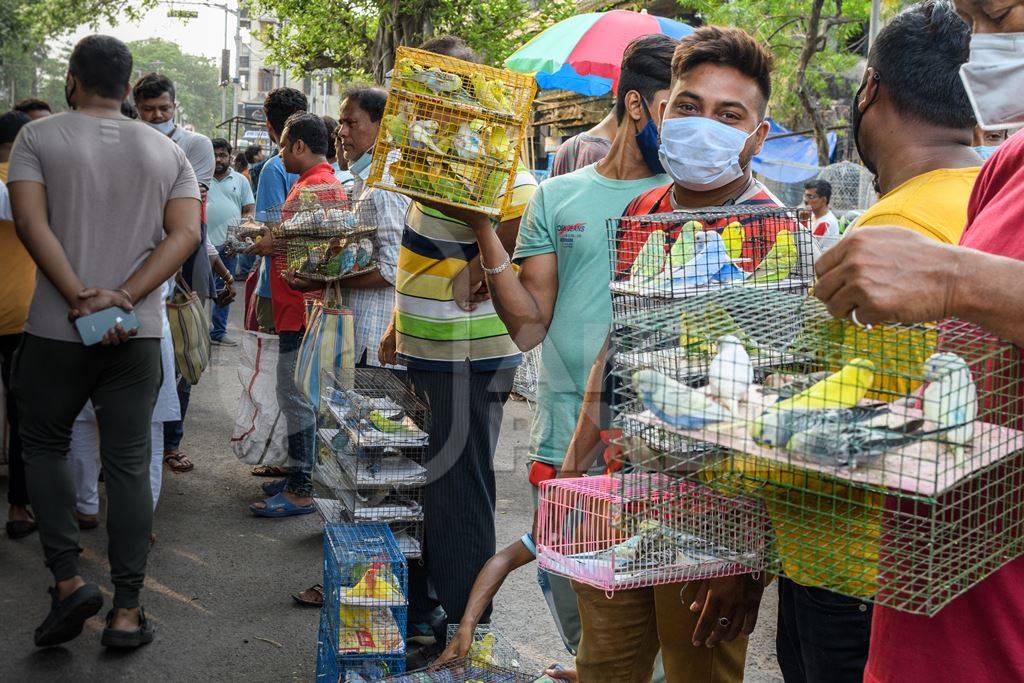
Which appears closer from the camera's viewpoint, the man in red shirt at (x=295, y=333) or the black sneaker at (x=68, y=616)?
the black sneaker at (x=68, y=616)

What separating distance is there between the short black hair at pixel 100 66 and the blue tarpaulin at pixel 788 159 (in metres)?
15.9

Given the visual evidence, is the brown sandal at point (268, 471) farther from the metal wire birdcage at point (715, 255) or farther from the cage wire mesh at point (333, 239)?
the metal wire birdcage at point (715, 255)

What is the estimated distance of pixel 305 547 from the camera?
530cm

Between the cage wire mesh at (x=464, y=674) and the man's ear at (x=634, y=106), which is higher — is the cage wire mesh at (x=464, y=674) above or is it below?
below

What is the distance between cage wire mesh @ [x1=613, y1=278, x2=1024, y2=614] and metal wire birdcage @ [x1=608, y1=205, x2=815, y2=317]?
1.19 feet

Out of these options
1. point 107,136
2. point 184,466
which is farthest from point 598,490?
point 184,466

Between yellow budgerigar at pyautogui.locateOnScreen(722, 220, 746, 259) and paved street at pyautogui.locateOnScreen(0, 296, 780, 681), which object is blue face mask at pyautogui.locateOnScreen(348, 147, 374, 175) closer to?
paved street at pyautogui.locateOnScreen(0, 296, 780, 681)

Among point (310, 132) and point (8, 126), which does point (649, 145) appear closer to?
point (310, 132)

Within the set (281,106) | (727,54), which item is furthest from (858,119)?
(281,106)

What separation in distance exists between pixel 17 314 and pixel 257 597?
1956mm

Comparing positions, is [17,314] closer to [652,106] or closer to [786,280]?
[652,106]

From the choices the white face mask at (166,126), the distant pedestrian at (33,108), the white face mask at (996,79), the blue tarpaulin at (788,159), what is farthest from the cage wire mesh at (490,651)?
the blue tarpaulin at (788,159)

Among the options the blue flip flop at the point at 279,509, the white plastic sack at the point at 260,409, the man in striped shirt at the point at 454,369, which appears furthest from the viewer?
the white plastic sack at the point at 260,409

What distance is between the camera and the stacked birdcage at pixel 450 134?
3.04m
